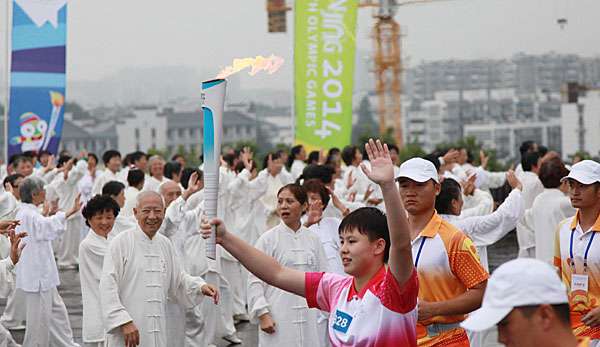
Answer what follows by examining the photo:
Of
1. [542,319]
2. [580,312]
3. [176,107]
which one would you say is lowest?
[580,312]

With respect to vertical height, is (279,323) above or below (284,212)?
below

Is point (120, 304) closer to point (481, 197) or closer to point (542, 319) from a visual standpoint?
point (481, 197)

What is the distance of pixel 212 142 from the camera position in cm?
385

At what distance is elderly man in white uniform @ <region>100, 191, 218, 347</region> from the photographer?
21.6ft

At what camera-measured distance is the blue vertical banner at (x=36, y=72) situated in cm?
1501

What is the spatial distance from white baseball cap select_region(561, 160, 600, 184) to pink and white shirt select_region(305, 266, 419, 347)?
185cm

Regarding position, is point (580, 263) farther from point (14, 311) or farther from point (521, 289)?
point (14, 311)

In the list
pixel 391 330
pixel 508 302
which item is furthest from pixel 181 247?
pixel 508 302

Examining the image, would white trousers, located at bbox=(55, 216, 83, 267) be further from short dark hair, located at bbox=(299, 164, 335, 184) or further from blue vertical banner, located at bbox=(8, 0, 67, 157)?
short dark hair, located at bbox=(299, 164, 335, 184)

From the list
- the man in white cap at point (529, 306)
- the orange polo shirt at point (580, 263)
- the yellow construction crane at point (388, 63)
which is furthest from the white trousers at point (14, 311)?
the yellow construction crane at point (388, 63)

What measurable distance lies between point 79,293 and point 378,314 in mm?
10146

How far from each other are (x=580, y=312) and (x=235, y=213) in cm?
697

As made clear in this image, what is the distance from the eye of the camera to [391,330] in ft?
12.5

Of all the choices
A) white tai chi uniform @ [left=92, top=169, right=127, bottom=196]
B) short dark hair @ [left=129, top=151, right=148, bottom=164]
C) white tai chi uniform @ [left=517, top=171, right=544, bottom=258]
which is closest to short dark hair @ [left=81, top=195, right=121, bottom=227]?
white tai chi uniform @ [left=517, top=171, right=544, bottom=258]
